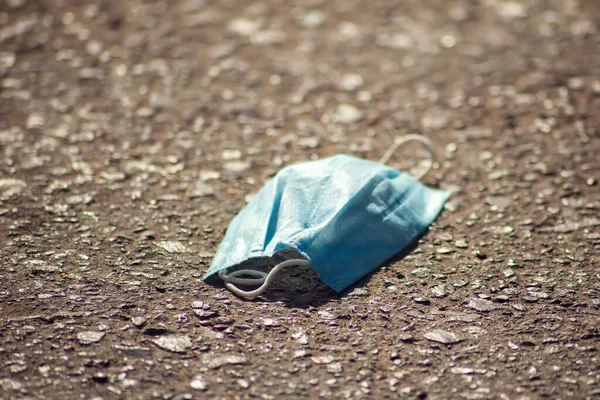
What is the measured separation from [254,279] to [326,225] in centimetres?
32

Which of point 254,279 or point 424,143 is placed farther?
point 424,143

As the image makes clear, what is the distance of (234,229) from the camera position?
8.82ft

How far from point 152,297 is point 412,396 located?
3.11 feet

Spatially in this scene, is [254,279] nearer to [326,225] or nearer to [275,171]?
[326,225]

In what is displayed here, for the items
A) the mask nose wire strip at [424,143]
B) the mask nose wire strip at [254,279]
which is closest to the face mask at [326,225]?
the mask nose wire strip at [254,279]

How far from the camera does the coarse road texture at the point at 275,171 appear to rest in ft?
6.93

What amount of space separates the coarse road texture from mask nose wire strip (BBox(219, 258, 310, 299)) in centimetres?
5

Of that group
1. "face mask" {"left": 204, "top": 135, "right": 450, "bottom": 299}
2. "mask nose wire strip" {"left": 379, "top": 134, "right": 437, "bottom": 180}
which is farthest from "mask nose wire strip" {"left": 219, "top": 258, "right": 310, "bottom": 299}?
"mask nose wire strip" {"left": 379, "top": 134, "right": 437, "bottom": 180}

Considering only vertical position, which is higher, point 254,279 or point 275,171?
point 254,279

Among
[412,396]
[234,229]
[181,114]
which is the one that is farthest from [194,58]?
[412,396]

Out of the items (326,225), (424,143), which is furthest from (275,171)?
(326,225)

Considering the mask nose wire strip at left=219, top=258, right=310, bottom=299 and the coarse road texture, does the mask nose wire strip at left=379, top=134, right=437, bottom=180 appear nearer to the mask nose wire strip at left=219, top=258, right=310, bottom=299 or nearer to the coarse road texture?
the coarse road texture

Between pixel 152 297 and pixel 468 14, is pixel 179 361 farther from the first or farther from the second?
pixel 468 14

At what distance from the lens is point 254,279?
8.05 feet
